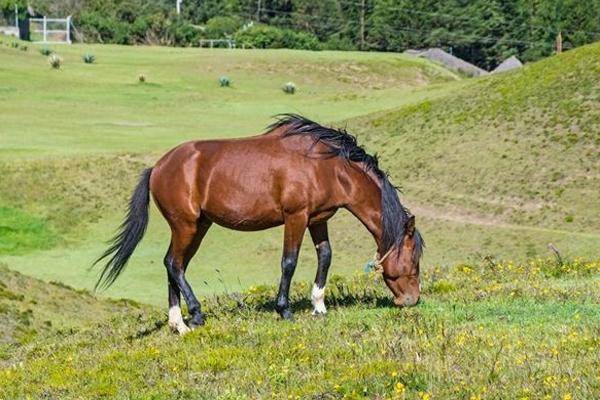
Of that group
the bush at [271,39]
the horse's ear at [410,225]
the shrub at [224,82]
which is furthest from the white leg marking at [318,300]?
the bush at [271,39]

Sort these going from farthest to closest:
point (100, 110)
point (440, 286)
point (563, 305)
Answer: point (100, 110), point (440, 286), point (563, 305)

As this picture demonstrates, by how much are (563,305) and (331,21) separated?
156m

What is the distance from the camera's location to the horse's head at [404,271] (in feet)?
42.8

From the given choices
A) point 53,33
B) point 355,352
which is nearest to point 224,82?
point 53,33

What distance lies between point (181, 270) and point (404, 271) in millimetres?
2689

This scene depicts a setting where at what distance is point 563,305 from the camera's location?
12.5 meters

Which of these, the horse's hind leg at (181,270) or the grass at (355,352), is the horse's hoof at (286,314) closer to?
the grass at (355,352)

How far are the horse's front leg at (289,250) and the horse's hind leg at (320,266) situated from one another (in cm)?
33

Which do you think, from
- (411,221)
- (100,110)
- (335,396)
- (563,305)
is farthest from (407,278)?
(100,110)

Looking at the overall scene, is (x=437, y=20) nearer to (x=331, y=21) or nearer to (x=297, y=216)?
(x=331, y=21)

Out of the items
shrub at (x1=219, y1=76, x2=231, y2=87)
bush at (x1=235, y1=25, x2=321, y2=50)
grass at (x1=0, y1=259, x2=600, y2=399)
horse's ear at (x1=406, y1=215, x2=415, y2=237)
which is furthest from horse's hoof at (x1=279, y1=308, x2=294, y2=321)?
bush at (x1=235, y1=25, x2=321, y2=50)

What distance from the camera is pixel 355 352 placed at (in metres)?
10.3

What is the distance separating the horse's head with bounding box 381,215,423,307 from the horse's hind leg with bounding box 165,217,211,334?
7.52 feet

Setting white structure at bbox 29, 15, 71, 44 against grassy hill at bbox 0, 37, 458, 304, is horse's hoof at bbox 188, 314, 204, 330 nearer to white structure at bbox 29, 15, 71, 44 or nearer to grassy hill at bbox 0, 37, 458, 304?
grassy hill at bbox 0, 37, 458, 304
